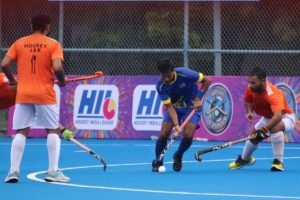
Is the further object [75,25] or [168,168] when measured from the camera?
[75,25]

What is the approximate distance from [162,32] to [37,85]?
997 centimetres

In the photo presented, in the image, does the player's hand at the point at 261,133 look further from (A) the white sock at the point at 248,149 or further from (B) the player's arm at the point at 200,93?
(B) the player's arm at the point at 200,93

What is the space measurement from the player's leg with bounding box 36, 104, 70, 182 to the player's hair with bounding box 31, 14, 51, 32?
0.83 metres

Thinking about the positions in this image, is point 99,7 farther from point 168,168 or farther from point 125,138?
→ point 168,168

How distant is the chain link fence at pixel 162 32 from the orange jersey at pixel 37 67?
Result: 8570 mm

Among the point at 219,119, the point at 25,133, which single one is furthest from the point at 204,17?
the point at 25,133

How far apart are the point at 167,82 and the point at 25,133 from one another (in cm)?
243

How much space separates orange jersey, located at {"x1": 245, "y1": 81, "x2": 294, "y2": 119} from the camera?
40.7 feet

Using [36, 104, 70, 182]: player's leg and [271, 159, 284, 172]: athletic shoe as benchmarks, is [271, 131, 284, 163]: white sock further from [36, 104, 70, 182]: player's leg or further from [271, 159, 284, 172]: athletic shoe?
[36, 104, 70, 182]: player's leg

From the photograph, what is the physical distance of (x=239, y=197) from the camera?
9172mm

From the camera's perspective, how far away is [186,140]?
12.5 meters

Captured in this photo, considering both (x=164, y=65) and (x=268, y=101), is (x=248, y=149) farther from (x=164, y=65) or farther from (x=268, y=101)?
(x=164, y=65)

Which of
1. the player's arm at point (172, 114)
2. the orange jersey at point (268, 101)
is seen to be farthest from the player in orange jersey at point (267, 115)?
the player's arm at point (172, 114)

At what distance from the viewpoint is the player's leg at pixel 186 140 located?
1234cm
